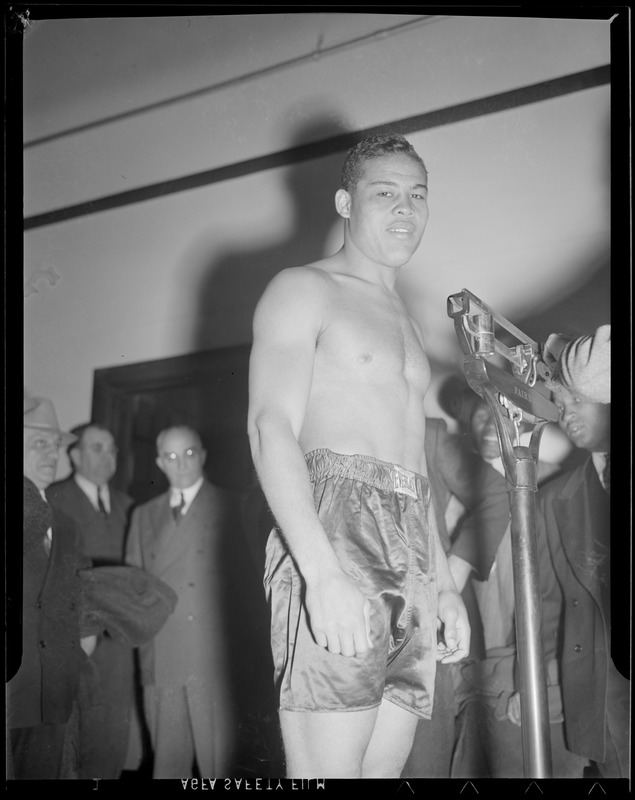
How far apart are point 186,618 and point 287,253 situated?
0.85 metres

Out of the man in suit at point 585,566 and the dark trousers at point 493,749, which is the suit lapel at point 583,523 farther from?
the dark trousers at point 493,749

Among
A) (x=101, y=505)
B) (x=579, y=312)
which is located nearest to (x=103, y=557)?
(x=101, y=505)

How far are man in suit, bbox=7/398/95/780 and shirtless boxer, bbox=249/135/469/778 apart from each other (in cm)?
51

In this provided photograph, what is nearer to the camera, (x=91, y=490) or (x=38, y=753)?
(x=38, y=753)

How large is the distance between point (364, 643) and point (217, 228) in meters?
1.10

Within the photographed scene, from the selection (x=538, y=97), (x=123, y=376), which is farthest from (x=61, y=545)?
(x=538, y=97)

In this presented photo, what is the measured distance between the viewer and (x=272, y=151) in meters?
2.26

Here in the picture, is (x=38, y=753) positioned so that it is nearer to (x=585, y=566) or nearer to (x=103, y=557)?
(x=103, y=557)

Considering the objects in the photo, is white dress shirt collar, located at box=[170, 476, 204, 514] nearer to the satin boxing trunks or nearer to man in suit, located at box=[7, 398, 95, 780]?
man in suit, located at box=[7, 398, 95, 780]

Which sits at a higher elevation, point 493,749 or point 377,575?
point 377,575

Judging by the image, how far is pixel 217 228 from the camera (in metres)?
2.29

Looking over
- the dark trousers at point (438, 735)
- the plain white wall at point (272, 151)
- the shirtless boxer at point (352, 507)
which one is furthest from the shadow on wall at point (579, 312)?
the dark trousers at point (438, 735)

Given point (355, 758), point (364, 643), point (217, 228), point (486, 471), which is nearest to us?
point (364, 643)
